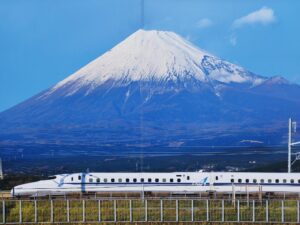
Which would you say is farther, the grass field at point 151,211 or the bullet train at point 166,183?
the bullet train at point 166,183

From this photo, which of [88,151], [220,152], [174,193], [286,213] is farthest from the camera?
[88,151]

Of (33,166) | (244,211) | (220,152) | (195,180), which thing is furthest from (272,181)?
(220,152)

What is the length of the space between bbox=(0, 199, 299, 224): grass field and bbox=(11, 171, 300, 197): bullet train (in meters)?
20.7

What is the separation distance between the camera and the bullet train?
51.6 m

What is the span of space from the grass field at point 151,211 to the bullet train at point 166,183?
67.8 feet

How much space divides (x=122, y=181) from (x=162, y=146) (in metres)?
146

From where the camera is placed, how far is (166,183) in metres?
52.2

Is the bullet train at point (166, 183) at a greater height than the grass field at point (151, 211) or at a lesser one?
greater

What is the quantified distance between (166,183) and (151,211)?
74.0 ft

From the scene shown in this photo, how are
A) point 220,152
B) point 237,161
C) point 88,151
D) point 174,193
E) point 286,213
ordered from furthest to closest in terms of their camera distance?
point 88,151 → point 220,152 → point 237,161 → point 174,193 → point 286,213

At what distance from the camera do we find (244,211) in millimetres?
29719

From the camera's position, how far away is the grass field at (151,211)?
29.2 meters

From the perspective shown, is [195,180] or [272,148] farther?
[272,148]

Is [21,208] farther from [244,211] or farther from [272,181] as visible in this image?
[272,181]
